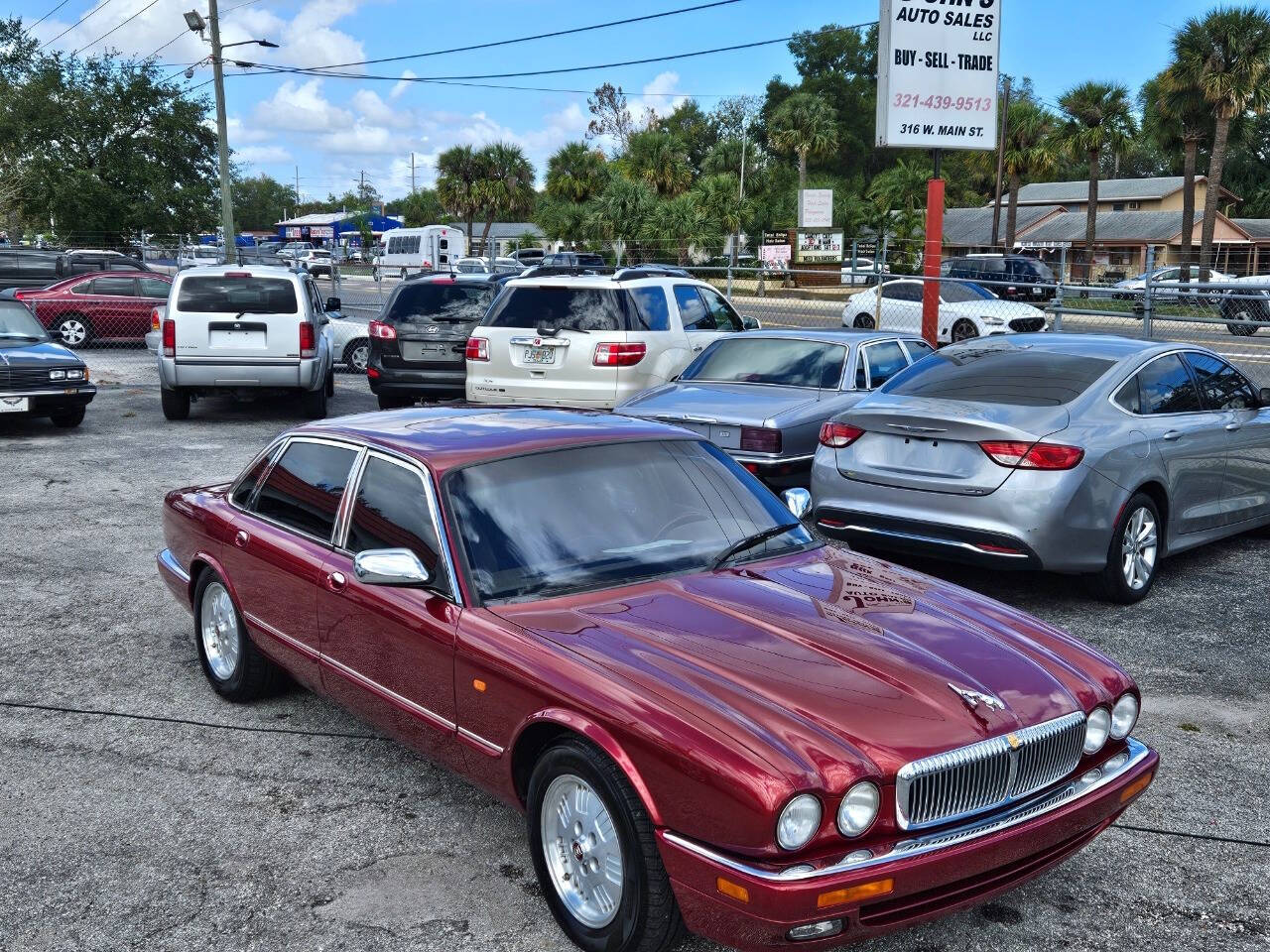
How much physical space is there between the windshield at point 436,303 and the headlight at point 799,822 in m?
11.9

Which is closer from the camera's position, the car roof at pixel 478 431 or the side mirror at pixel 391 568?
the side mirror at pixel 391 568

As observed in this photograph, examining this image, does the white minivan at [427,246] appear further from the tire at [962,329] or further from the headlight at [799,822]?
the headlight at [799,822]

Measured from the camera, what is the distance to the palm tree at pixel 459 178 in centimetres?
6862

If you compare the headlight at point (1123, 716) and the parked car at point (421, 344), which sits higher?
the parked car at point (421, 344)

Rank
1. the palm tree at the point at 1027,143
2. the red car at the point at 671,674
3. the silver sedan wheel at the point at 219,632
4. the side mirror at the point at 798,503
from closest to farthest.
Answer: the red car at the point at 671,674, the side mirror at the point at 798,503, the silver sedan wheel at the point at 219,632, the palm tree at the point at 1027,143

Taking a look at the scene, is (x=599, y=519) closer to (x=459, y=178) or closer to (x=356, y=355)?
(x=356, y=355)

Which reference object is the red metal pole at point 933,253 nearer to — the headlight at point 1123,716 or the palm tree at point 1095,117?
the headlight at point 1123,716

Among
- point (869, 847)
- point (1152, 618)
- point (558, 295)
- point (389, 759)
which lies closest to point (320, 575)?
point (389, 759)

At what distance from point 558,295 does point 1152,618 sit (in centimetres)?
648

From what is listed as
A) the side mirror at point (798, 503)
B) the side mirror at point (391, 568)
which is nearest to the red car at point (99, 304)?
the side mirror at point (798, 503)

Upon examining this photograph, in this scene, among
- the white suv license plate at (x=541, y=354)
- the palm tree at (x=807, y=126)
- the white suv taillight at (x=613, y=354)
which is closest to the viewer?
the white suv taillight at (x=613, y=354)

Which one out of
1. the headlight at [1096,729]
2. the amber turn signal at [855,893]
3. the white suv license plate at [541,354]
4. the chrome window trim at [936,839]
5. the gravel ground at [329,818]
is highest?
the white suv license plate at [541,354]

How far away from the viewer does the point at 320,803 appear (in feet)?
15.1

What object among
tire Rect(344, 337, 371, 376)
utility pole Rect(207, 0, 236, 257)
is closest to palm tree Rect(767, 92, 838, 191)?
utility pole Rect(207, 0, 236, 257)
